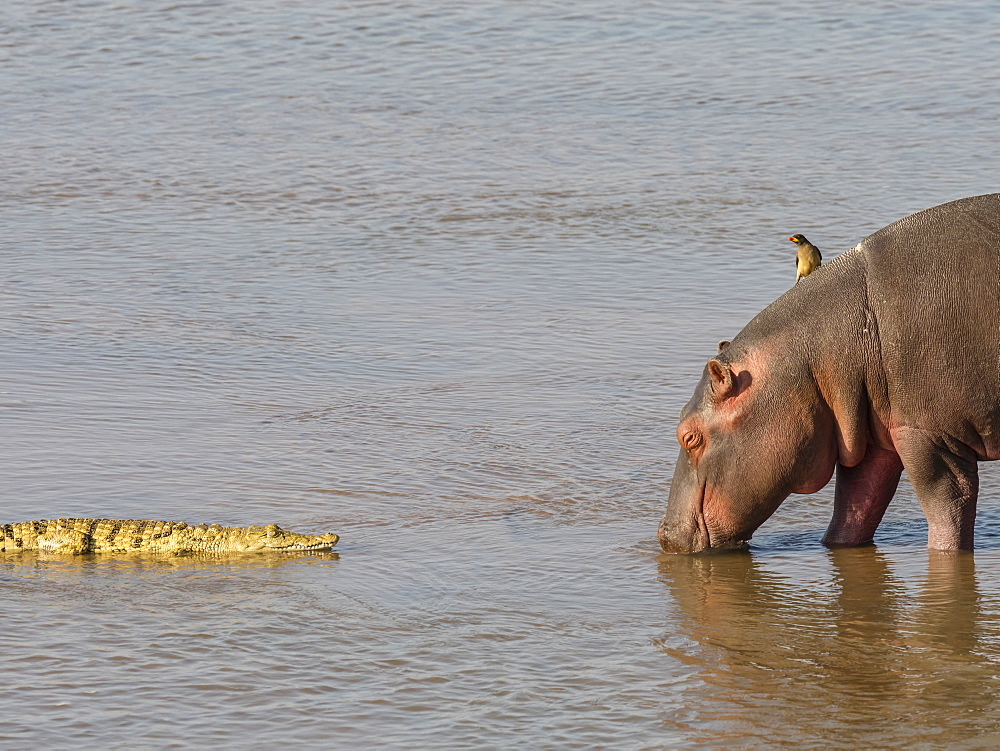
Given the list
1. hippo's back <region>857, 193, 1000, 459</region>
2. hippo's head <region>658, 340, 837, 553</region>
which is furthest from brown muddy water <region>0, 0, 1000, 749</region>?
hippo's back <region>857, 193, 1000, 459</region>

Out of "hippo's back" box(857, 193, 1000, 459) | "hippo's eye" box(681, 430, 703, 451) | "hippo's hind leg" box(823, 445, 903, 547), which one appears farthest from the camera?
"hippo's hind leg" box(823, 445, 903, 547)

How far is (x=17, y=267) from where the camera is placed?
40.5 ft

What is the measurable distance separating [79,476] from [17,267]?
4462mm

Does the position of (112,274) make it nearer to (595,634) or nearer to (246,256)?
(246,256)

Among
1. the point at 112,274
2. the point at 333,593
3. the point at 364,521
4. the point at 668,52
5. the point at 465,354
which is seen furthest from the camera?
the point at 668,52

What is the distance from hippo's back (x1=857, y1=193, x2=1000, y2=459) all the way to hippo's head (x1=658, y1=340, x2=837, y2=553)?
1.21 ft

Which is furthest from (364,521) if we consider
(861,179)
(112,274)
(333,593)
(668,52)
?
(668,52)

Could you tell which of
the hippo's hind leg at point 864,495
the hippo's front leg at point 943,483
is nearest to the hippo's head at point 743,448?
the hippo's hind leg at point 864,495

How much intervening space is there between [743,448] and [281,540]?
197 centimetres

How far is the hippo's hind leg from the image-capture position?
24.5 feet

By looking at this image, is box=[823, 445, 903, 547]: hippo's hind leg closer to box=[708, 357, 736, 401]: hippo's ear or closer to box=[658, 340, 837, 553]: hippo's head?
box=[658, 340, 837, 553]: hippo's head

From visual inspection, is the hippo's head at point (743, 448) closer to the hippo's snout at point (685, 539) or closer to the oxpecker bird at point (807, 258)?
the hippo's snout at point (685, 539)

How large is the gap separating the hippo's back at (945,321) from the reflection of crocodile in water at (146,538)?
2464 mm

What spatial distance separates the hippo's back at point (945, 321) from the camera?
686 cm
